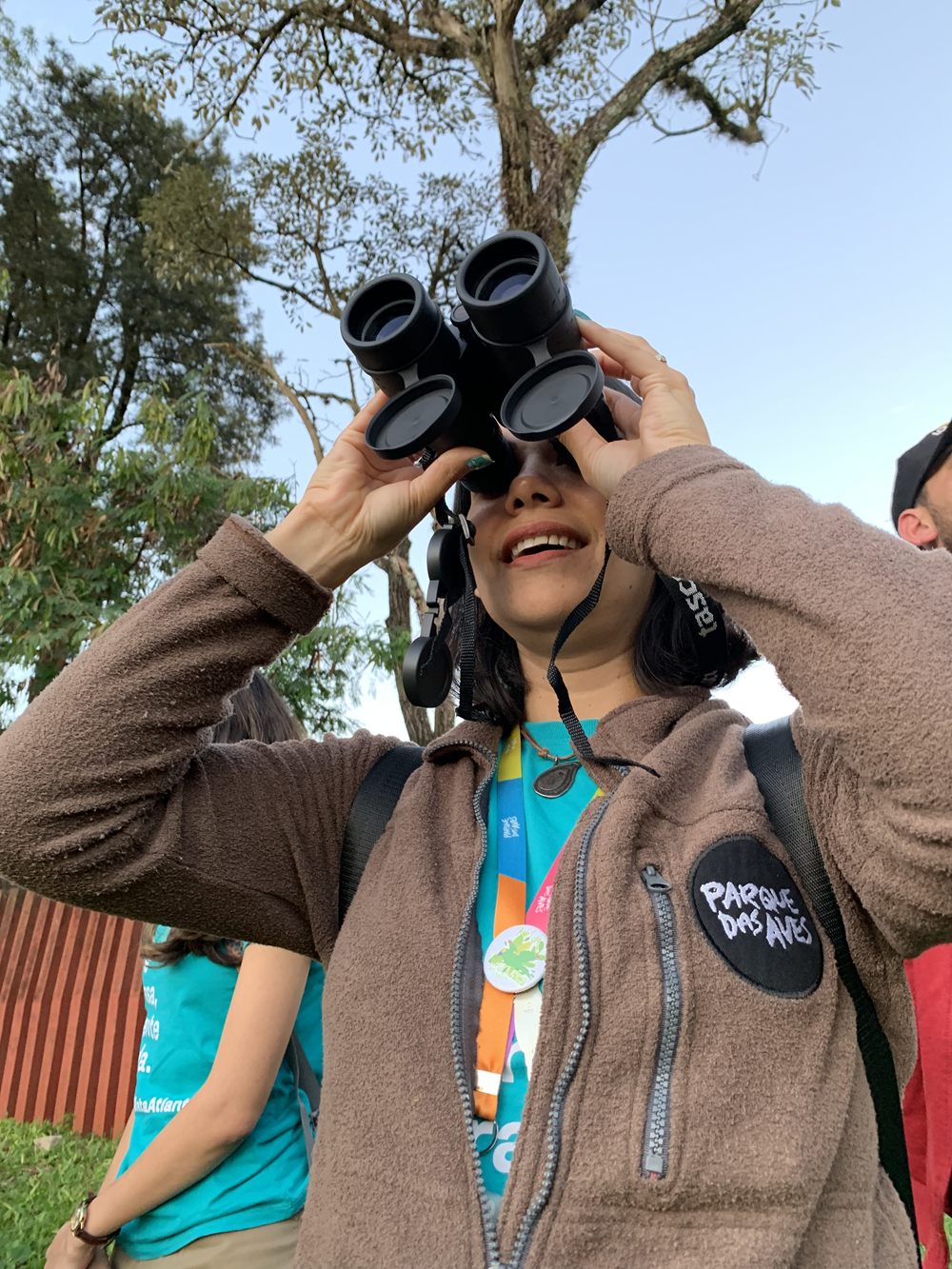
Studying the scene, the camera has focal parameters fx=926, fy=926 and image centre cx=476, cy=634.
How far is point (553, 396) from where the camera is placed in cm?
126

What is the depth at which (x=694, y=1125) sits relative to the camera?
2.95 feet

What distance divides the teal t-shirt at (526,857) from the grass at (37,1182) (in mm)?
3489

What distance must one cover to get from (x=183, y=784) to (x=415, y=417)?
62 centimetres

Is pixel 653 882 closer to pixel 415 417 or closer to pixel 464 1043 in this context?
pixel 464 1043

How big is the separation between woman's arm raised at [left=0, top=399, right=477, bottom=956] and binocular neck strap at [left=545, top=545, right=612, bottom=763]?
0.28 m

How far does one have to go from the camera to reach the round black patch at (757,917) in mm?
981

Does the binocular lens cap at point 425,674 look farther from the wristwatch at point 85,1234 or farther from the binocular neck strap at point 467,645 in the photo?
the wristwatch at point 85,1234

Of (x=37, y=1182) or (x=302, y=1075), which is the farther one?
(x=37, y=1182)

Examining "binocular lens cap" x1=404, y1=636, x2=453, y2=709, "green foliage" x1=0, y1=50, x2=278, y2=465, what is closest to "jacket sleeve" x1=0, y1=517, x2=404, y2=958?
"binocular lens cap" x1=404, y1=636, x2=453, y2=709

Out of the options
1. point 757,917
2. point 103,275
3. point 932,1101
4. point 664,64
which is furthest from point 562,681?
point 103,275

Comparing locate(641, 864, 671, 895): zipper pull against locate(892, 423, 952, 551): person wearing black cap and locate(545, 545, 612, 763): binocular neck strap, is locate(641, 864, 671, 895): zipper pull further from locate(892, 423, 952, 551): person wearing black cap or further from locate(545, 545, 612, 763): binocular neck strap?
locate(892, 423, 952, 551): person wearing black cap

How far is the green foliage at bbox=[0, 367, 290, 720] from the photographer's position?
6477 mm

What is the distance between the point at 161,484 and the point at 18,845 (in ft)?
20.0

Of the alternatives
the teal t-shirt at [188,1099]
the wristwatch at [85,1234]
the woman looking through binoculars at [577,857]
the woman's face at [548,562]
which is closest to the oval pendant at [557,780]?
the woman looking through binoculars at [577,857]
